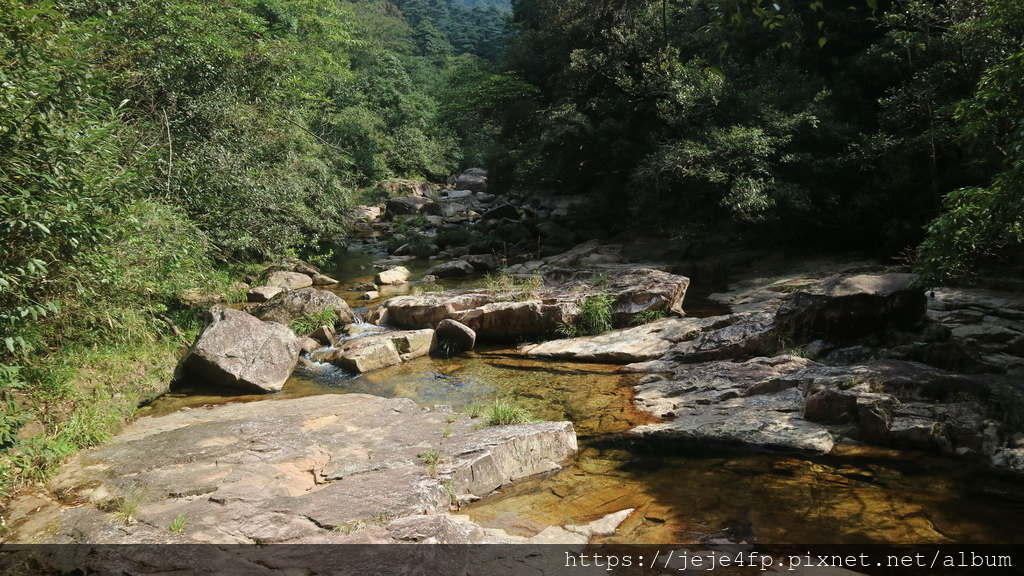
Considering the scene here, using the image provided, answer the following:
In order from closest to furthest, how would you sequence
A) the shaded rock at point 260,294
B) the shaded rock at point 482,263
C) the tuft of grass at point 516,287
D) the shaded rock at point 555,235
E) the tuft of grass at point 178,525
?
the tuft of grass at point 178,525
the tuft of grass at point 516,287
the shaded rock at point 260,294
the shaded rock at point 482,263
the shaded rock at point 555,235

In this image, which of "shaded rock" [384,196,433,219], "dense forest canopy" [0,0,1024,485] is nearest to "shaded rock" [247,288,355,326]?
"dense forest canopy" [0,0,1024,485]

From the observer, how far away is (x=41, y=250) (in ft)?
17.3

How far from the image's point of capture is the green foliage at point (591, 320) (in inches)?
416

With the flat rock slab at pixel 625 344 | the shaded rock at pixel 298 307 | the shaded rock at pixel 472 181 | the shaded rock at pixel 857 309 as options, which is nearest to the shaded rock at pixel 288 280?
the shaded rock at pixel 298 307

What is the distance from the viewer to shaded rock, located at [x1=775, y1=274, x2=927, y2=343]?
27.1 feet

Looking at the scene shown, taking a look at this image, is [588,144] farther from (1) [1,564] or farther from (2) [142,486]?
(1) [1,564]

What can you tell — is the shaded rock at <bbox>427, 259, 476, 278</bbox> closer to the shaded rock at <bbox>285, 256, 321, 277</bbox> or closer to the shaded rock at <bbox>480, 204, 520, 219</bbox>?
the shaded rock at <bbox>285, 256, 321, 277</bbox>

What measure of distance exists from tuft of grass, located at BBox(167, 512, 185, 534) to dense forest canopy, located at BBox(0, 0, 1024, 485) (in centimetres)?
152

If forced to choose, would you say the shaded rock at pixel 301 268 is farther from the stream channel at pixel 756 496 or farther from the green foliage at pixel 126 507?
the green foliage at pixel 126 507

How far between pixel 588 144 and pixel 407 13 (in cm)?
5545

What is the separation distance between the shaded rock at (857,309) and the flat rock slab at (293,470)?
445 centimetres

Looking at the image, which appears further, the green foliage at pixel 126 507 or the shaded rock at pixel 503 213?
the shaded rock at pixel 503 213

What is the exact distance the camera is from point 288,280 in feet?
48.1

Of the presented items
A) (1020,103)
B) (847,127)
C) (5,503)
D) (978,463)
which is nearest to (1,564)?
(5,503)
